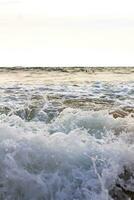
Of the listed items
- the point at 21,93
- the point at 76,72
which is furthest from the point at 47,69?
the point at 21,93

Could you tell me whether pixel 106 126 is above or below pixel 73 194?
above

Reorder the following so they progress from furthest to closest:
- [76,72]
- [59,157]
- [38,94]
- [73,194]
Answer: [76,72], [38,94], [59,157], [73,194]

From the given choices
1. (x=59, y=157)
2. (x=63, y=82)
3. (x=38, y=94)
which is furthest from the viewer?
(x=63, y=82)

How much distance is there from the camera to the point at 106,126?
27.3 feet

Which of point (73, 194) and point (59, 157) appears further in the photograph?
point (59, 157)

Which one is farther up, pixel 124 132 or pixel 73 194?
pixel 124 132

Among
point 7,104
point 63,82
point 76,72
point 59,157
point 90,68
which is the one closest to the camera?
point 59,157

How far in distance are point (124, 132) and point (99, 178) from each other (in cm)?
138

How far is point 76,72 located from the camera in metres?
19.9

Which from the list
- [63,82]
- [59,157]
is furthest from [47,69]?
[59,157]

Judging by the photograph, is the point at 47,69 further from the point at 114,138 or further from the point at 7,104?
the point at 114,138

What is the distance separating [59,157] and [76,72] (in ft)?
42.6

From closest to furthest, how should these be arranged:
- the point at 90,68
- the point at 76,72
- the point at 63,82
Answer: the point at 63,82
the point at 76,72
the point at 90,68

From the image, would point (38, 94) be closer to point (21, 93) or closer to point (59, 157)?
point (21, 93)
